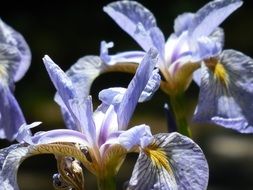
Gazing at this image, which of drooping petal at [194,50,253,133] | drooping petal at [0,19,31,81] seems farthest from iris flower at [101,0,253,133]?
drooping petal at [0,19,31,81]

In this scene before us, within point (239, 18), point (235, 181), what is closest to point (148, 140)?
point (235, 181)

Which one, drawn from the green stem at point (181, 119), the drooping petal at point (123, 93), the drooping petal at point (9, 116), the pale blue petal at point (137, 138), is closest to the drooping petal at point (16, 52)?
the drooping petal at point (9, 116)

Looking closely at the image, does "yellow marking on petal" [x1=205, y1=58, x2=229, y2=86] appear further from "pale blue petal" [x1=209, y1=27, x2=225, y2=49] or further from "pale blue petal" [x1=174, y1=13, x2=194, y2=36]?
"pale blue petal" [x1=174, y1=13, x2=194, y2=36]

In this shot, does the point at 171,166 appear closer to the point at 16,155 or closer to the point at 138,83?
the point at 138,83

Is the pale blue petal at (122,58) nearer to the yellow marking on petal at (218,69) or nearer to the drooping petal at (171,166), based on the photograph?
the yellow marking on petal at (218,69)

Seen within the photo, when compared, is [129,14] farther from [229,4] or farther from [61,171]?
[61,171]
